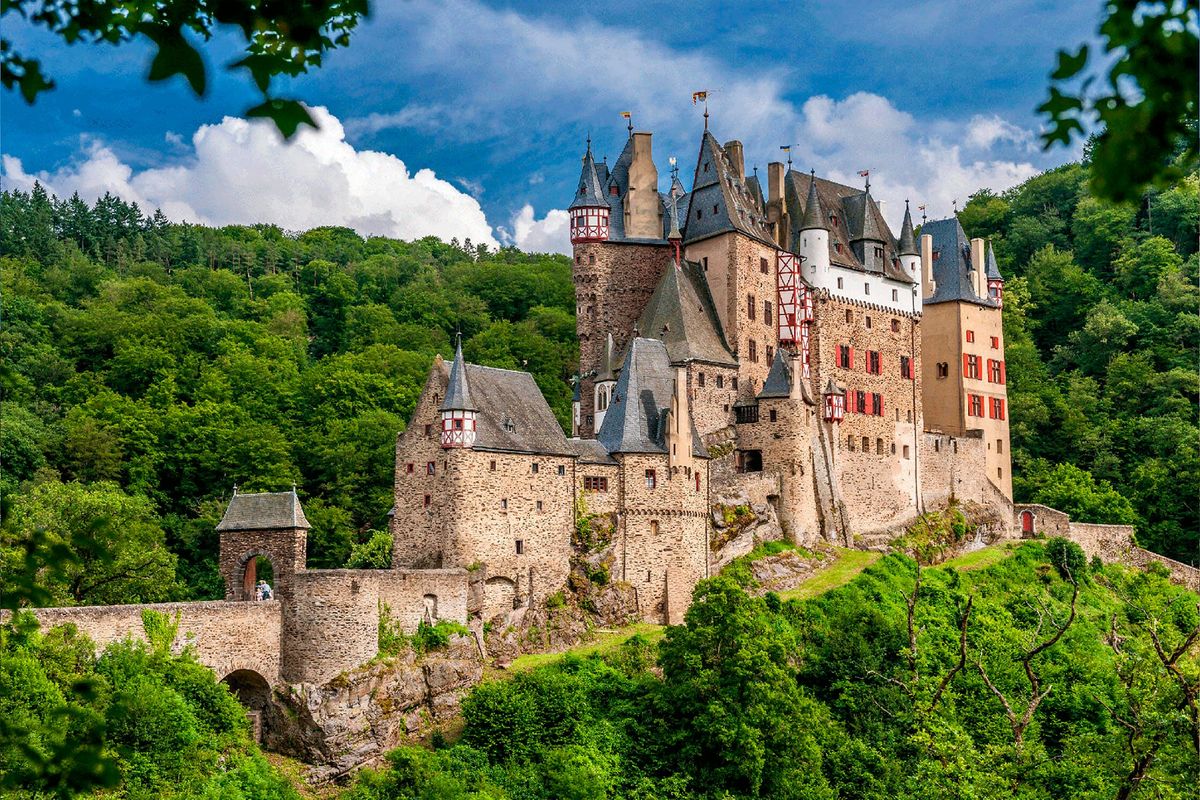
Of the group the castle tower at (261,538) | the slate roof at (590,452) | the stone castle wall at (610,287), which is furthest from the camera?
the stone castle wall at (610,287)

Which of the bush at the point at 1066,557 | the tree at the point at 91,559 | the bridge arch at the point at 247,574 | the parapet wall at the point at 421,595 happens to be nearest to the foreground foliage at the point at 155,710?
the bridge arch at the point at 247,574

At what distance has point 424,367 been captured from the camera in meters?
65.2

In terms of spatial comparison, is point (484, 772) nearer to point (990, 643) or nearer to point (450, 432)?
point (450, 432)

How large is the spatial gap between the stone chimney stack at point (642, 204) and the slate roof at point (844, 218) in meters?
5.35

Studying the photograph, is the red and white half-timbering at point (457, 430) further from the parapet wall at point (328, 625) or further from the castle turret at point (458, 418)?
the parapet wall at point (328, 625)

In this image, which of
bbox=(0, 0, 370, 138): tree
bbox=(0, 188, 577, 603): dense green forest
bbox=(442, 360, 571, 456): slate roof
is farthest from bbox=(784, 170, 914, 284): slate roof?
bbox=(0, 0, 370, 138): tree

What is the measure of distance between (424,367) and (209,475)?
12267 millimetres

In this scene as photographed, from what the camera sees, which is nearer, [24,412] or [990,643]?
[990,643]

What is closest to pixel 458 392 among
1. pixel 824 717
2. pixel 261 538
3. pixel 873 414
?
pixel 261 538

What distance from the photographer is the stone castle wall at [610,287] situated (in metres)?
52.0

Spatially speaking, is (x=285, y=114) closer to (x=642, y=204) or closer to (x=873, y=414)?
(x=642, y=204)

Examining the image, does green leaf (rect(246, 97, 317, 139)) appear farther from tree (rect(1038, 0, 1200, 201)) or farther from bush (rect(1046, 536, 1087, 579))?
A: bush (rect(1046, 536, 1087, 579))

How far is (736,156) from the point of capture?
54.8m

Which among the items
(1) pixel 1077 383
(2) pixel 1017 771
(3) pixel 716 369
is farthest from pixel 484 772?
(1) pixel 1077 383
